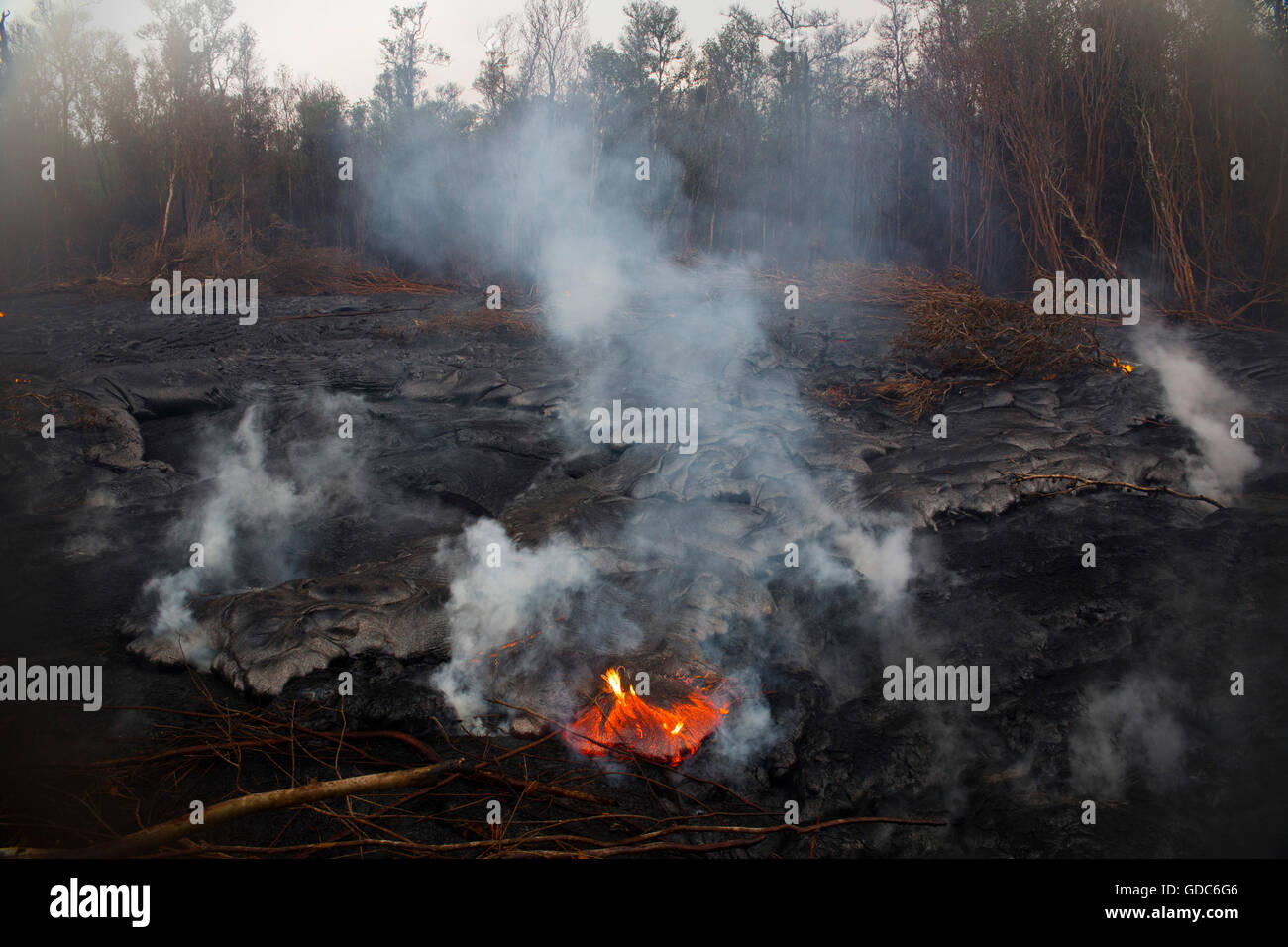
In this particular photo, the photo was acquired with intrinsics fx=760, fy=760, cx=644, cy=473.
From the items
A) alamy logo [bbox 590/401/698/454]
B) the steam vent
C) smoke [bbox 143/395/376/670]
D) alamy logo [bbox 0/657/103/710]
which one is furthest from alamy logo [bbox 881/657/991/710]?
alamy logo [bbox 0/657/103/710]

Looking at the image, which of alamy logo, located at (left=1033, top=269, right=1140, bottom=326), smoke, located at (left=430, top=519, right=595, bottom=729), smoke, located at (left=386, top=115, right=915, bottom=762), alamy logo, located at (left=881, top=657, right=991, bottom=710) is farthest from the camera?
alamy logo, located at (left=1033, top=269, right=1140, bottom=326)

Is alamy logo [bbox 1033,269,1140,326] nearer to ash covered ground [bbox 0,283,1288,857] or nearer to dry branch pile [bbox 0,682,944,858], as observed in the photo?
ash covered ground [bbox 0,283,1288,857]

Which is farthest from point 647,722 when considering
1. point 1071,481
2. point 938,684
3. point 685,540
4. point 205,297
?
point 205,297

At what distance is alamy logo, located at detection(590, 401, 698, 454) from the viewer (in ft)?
22.8

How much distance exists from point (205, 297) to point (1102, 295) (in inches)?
555

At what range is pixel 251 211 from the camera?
18.4m

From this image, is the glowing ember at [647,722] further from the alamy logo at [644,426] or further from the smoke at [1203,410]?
the smoke at [1203,410]

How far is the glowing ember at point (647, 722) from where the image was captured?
3.53 m

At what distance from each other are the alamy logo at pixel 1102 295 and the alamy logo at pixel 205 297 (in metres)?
11.1

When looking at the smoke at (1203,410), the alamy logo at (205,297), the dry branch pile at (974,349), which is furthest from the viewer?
the alamy logo at (205,297)

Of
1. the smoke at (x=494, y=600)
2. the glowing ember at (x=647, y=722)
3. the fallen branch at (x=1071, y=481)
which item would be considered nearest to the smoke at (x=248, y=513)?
the smoke at (x=494, y=600)

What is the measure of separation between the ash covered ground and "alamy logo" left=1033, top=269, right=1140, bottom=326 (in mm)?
994

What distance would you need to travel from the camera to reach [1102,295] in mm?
9773

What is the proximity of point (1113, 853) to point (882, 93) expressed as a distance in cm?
2190
